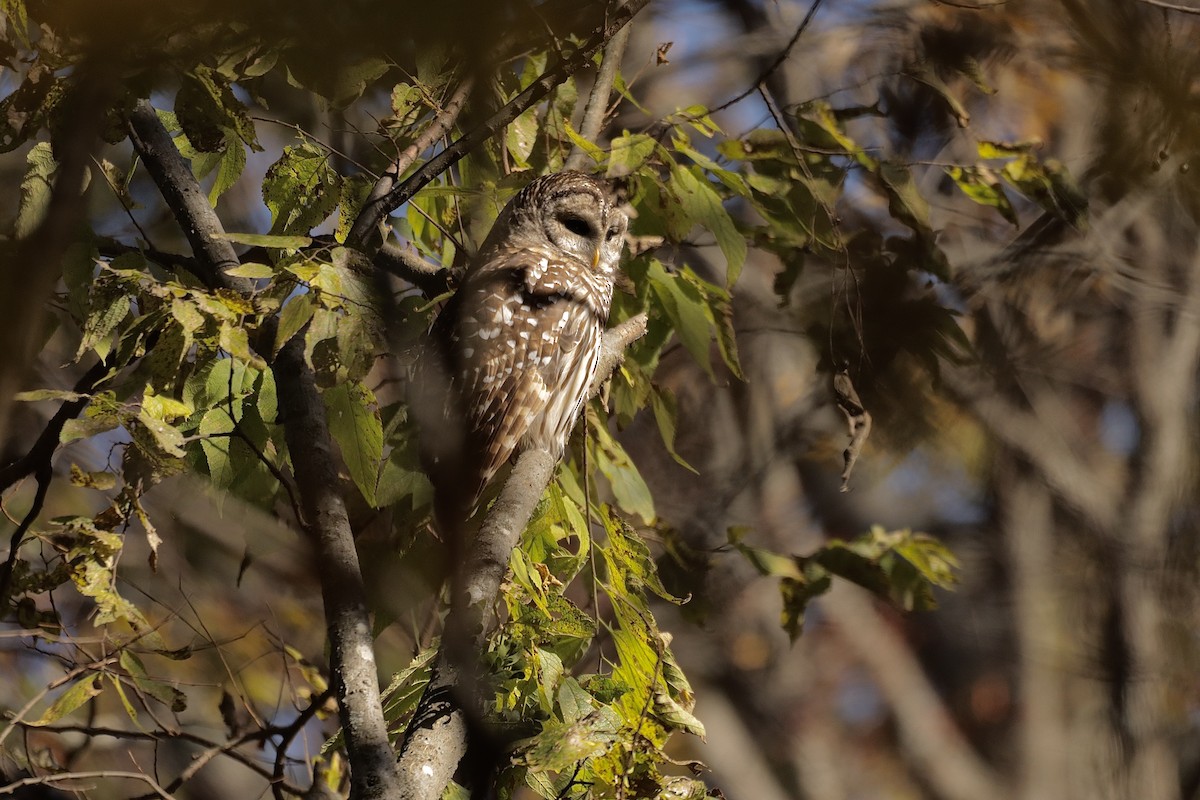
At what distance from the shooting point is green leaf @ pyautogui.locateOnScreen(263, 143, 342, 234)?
7.45 feet

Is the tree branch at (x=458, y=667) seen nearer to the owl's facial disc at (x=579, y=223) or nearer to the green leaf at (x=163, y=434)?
the green leaf at (x=163, y=434)

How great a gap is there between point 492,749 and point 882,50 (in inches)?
201

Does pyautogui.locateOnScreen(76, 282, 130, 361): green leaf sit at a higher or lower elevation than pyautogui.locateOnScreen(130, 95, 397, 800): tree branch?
higher

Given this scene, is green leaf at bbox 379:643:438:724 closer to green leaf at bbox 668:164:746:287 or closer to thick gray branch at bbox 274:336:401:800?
thick gray branch at bbox 274:336:401:800

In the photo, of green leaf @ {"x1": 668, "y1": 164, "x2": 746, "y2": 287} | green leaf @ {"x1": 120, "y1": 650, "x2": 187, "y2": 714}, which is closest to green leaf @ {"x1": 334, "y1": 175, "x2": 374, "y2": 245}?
green leaf @ {"x1": 668, "y1": 164, "x2": 746, "y2": 287}

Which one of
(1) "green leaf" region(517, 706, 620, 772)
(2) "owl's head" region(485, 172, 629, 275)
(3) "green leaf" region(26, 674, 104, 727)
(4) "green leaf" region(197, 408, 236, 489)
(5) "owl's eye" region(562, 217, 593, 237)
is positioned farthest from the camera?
(5) "owl's eye" region(562, 217, 593, 237)

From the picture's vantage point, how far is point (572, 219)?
3.43 m

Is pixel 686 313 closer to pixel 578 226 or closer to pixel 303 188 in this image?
pixel 578 226

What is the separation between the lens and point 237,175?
91.3 inches

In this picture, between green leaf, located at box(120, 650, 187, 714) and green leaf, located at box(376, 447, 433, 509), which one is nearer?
green leaf, located at box(120, 650, 187, 714)

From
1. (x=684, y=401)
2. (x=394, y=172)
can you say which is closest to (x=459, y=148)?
(x=394, y=172)

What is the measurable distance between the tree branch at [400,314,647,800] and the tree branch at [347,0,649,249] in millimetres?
573

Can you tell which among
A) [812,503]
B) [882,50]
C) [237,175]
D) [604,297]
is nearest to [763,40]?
[882,50]

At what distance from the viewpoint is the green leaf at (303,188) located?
2.27 metres
